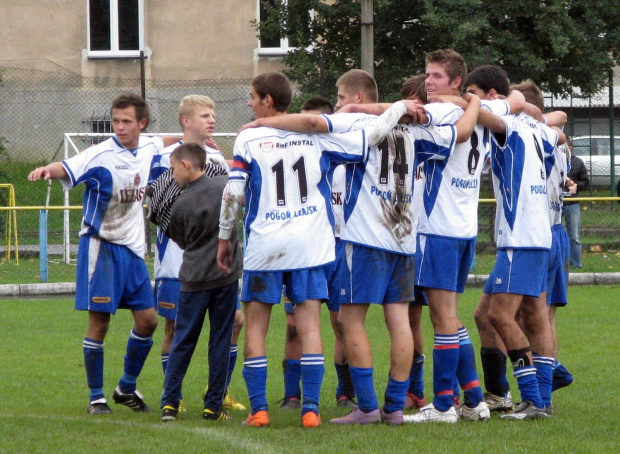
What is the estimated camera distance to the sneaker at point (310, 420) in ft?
20.2

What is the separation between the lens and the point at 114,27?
26.6 m

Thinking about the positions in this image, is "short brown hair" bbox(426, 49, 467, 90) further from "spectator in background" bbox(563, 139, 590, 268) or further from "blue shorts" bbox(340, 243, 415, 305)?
"spectator in background" bbox(563, 139, 590, 268)

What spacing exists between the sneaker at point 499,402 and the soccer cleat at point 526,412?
0.33 m

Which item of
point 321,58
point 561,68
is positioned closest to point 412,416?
point 321,58

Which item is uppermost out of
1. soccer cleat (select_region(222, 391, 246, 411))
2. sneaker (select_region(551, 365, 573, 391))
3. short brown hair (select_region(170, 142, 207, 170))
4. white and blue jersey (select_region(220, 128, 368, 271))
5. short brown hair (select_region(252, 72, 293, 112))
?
short brown hair (select_region(252, 72, 293, 112))

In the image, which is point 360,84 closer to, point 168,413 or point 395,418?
point 395,418

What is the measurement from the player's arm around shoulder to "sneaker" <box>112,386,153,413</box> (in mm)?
2934

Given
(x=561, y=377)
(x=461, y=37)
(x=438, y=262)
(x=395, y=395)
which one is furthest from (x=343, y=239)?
(x=461, y=37)

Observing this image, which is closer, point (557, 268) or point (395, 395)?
point (395, 395)

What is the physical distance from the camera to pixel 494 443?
563 cm

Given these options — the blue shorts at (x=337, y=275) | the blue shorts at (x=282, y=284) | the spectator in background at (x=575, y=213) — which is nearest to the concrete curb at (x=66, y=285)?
the spectator in background at (x=575, y=213)

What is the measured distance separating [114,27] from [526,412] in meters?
22.0

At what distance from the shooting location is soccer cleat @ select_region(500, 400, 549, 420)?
649 cm

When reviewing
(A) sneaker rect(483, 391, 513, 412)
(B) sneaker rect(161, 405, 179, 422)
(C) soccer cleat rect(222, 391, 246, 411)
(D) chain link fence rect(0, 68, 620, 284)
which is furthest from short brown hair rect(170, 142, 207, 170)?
(D) chain link fence rect(0, 68, 620, 284)
